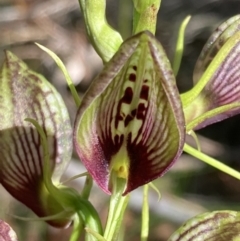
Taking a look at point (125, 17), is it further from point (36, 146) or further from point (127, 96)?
point (127, 96)

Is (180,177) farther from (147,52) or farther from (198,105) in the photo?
(147,52)

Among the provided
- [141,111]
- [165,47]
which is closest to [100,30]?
[141,111]

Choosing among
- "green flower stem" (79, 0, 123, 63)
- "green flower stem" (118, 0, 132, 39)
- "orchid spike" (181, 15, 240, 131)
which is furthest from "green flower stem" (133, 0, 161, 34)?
"green flower stem" (118, 0, 132, 39)

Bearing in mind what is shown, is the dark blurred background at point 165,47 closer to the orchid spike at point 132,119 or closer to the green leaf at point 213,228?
the green leaf at point 213,228

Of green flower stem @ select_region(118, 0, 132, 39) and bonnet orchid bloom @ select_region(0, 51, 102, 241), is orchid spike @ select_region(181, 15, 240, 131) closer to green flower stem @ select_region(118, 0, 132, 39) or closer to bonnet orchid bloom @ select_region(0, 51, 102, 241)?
bonnet orchid bloom @ select_region(0, 51, 102, 241)

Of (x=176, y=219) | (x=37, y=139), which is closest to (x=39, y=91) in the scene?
(x=37, y=139)
